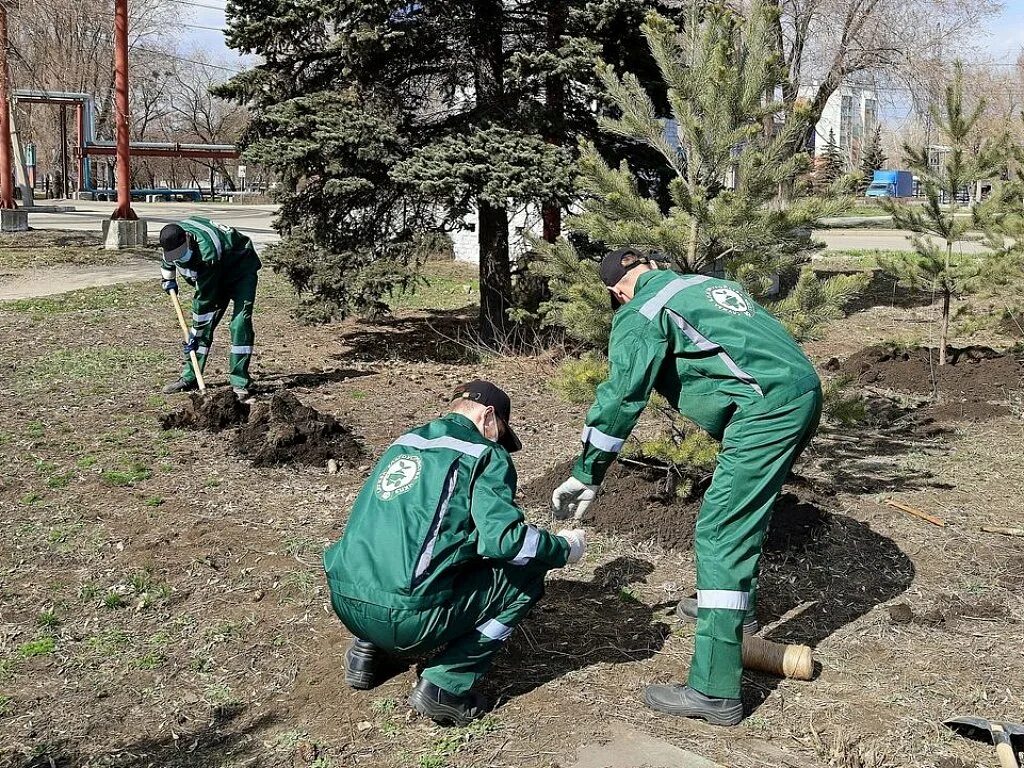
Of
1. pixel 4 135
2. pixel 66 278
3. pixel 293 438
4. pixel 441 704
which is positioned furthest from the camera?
pixel 4 135

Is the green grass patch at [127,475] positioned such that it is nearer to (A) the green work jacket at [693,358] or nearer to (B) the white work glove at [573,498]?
(B) the white work glove at [573,498]

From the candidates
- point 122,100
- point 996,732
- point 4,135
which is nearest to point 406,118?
point 996,732

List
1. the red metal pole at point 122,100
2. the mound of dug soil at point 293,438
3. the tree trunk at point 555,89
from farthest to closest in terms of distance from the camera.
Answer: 1. the red metal pole at point 122,100
2. the tree trunk at point 555,89
3. the mound of dug soil at point 293,438

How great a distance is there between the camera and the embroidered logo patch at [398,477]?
3.46 metres

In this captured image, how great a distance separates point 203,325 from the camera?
8539mm

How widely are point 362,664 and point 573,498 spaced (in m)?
1.05

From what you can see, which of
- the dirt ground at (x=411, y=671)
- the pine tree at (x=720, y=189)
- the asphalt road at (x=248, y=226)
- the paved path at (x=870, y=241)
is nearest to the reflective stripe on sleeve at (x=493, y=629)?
the dirt ground at (x=411, y=671)

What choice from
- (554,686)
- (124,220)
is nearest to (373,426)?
(554,686)

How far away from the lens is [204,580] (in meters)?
5.01

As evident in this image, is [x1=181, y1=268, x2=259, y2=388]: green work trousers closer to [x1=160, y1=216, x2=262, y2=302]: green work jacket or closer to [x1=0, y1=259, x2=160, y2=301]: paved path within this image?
[x1=160, y1=216, x2=262, y2=302]: green work jacket

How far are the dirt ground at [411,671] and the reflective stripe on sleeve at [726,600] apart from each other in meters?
0.47

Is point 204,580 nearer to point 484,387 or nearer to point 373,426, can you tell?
point 484,387

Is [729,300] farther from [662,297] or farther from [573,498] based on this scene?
[573,498]

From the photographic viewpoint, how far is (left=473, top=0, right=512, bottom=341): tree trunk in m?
10.2
